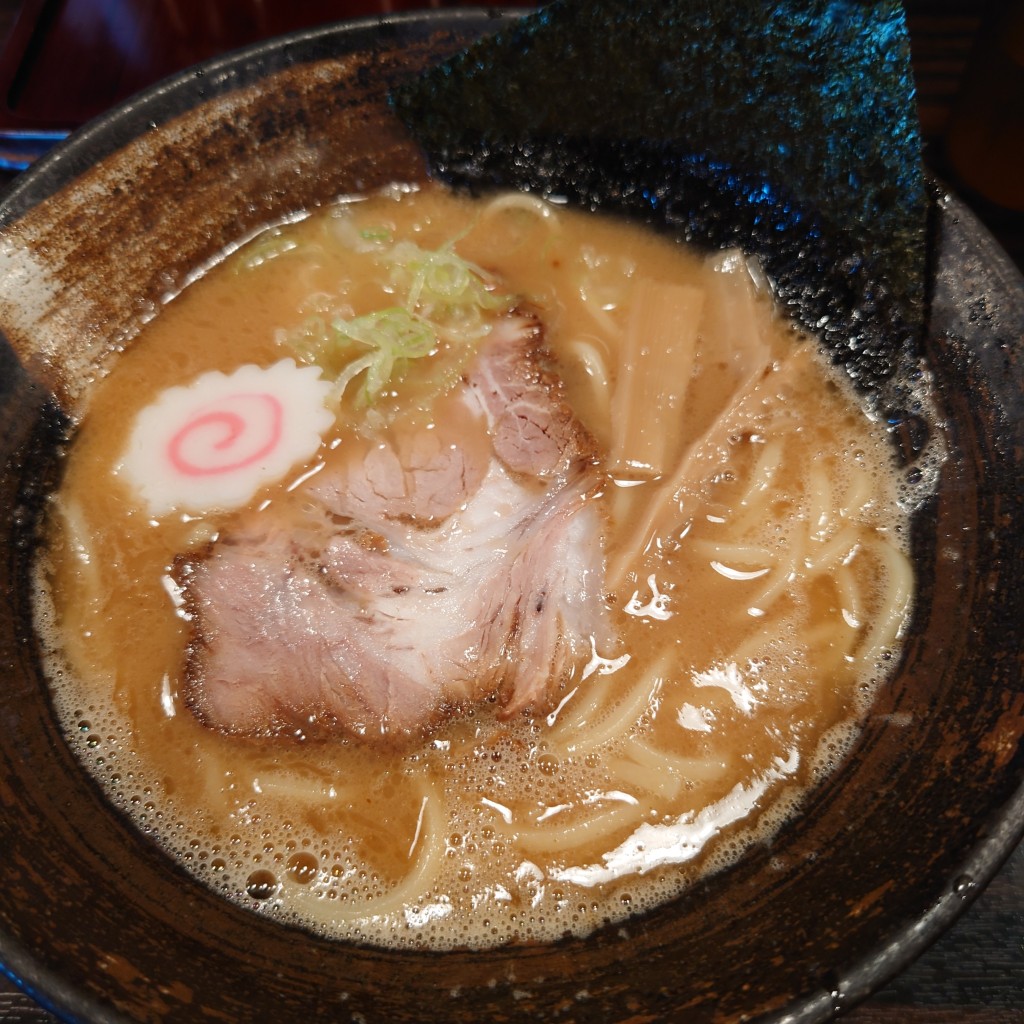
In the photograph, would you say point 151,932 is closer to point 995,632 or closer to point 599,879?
point 599,879

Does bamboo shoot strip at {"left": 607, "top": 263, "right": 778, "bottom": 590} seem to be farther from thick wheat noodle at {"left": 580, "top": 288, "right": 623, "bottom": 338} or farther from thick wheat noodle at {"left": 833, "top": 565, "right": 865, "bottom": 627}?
thick wheat noodle at {"left": 833, "top": 565, "right": 865, "bottom": 627}

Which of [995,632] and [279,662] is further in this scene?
[279,662]

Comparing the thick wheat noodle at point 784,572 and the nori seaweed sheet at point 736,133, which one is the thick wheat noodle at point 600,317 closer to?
the nori seaweed sheet at point 736,133

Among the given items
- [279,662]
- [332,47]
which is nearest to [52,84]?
[332,47]

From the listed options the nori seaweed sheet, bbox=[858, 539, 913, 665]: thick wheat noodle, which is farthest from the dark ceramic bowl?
the nori seaweed sheet

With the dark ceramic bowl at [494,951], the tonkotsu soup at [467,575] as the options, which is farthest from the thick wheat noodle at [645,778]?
the dark ceramic bowl at [494,951]
